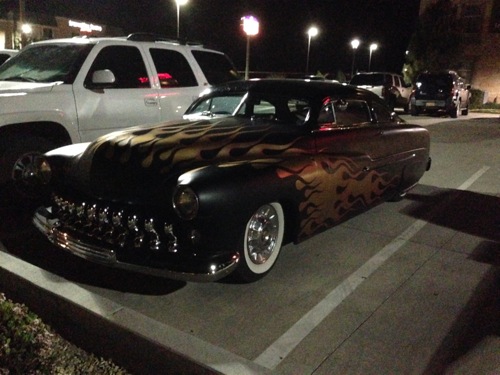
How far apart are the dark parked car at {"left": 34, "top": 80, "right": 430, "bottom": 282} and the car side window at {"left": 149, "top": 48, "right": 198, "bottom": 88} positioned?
2012 millimetres

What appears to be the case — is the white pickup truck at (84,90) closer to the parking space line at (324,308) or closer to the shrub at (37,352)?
the shrub at (37,352)

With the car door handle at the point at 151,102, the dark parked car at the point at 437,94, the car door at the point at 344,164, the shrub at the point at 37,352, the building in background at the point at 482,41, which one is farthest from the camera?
the building in background at the point at 482,41

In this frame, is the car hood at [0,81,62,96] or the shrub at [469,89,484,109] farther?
the shrub at [469,89,484,109]

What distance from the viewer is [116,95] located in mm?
6422

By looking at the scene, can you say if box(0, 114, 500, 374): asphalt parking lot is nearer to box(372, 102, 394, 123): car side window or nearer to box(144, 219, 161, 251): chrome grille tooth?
box(144, 219, 161, 251): chrome grille tooth

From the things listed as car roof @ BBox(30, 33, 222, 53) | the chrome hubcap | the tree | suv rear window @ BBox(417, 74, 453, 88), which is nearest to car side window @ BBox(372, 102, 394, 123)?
the chrome hubcap

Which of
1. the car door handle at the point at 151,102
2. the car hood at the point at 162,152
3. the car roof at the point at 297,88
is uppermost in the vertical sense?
the car roof at the point at 297,88

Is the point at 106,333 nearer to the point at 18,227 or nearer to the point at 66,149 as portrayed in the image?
the point at 66,149

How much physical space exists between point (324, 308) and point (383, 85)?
18.0m

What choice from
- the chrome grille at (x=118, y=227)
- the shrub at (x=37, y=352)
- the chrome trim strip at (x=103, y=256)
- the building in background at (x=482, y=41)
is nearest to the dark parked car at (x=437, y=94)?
the building in background at (x=482, y=41)

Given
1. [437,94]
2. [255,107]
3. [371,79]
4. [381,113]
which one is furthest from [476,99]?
[255,107]

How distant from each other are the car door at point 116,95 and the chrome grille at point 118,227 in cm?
235

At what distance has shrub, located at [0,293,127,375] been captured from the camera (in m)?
2.87

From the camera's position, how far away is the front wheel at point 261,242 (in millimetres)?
3840
